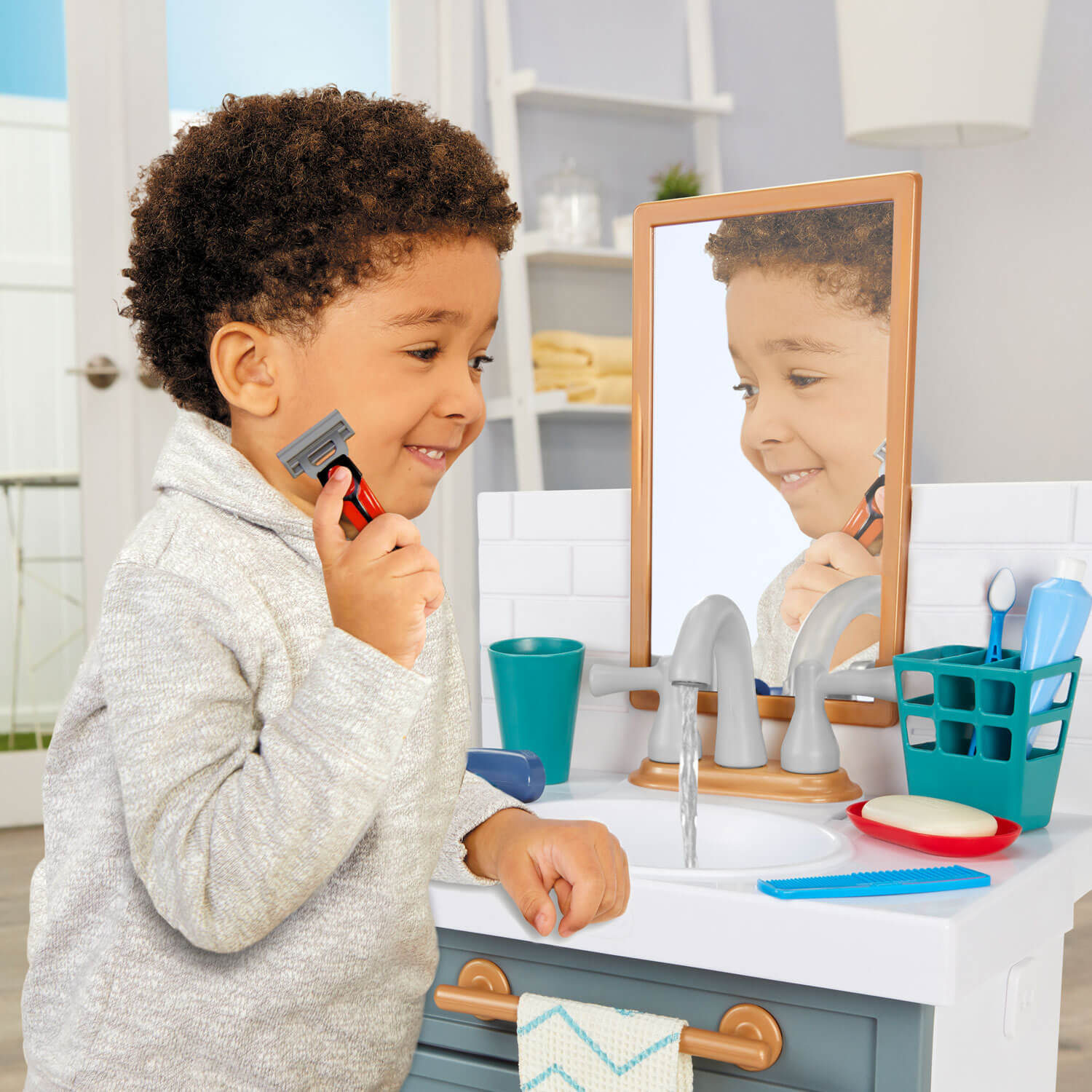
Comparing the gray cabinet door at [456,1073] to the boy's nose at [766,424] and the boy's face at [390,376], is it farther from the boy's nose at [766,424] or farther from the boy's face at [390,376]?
the boy's nose at [766,424]

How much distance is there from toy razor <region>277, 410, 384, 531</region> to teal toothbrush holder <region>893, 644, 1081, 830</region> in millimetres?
539

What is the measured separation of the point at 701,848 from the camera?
40.7 inches

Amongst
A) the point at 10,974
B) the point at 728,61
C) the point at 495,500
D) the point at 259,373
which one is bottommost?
the point at 10,974

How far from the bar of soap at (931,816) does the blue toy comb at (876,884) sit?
7 centimetres

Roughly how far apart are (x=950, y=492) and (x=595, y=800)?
17.1 inches

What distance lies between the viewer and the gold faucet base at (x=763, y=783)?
1047 millimetres

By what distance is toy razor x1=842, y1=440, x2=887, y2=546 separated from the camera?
1.08 meters

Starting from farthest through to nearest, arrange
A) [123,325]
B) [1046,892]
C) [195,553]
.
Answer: [123,325]
[1046,892]
[195,553]

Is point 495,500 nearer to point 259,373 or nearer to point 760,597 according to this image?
point 760,597

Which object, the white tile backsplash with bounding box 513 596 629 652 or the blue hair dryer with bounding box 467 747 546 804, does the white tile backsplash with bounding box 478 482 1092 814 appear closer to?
the white tile backsplash with bounding box 513 596 629 652

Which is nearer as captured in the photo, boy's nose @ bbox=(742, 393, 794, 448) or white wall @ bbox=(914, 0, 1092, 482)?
boy's nose @ bbox=(742, 393, 794, 448)

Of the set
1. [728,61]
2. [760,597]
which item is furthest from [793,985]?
[728,61]

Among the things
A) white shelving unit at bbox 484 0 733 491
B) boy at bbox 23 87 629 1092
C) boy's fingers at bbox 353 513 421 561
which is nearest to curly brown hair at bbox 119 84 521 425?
boy at bbox 23 87 629 1092

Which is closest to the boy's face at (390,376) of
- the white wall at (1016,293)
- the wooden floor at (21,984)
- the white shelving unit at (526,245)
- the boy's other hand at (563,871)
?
the boy's other hand at (563,871)
